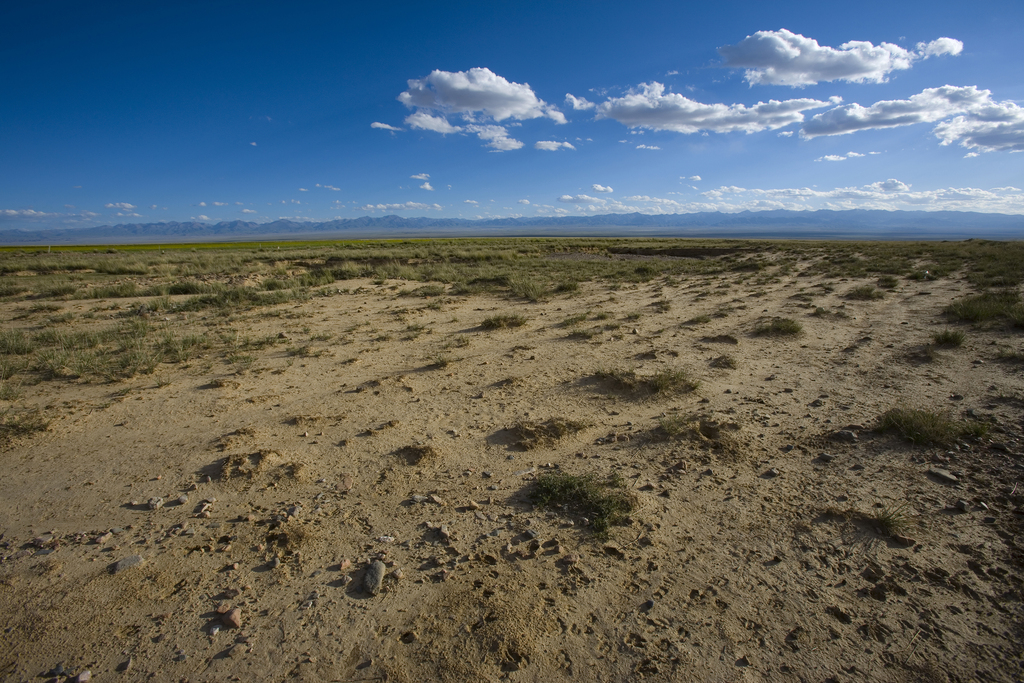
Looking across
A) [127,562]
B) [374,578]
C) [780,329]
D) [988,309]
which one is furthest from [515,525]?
[988,309]

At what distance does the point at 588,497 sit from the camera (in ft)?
12.3

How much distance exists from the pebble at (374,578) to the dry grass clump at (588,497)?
54.0 inches

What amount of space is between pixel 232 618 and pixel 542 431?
3274 mm

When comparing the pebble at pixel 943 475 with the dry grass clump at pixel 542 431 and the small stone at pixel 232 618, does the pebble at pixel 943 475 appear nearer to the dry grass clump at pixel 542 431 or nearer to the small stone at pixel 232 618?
the dry grass clump at pixel 542 431

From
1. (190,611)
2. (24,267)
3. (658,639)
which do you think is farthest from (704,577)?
(24,267)

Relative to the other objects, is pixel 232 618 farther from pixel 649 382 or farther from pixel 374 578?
pixel 649 382

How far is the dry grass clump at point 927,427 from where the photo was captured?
4.47 metres

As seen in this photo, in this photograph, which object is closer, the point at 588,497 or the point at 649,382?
the point at 588,497

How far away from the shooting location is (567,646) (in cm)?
255

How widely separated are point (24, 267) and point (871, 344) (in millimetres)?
38472

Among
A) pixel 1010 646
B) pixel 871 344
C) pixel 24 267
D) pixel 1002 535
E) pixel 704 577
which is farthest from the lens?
pixel 24 267

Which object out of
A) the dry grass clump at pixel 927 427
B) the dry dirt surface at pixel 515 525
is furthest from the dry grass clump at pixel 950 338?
the dry grass clump at pixel 927 427

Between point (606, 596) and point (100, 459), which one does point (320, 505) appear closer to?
point (606, 596)

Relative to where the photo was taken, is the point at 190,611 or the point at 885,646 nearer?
the point at 885,646
